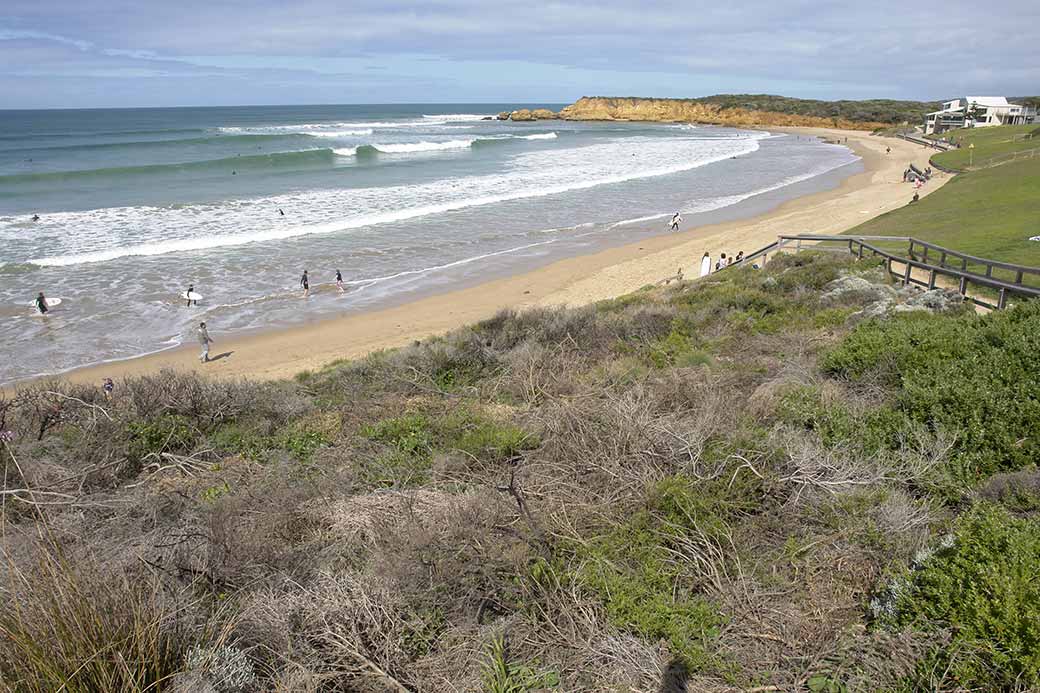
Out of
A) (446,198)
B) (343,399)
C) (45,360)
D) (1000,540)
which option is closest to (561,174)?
(446,198)

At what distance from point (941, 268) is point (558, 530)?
10916 millimetres

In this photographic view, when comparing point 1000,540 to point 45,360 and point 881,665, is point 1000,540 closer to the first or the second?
point 881,665

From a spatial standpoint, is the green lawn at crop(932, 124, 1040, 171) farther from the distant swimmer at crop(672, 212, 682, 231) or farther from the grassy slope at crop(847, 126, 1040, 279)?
the distant swimmer at crop(672, 212, 682, 231)

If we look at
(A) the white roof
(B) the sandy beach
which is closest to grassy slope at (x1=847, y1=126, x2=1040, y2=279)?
(B) the sandy beach

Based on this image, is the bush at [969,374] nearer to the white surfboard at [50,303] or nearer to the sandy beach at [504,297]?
the sandy beach at [504,297]

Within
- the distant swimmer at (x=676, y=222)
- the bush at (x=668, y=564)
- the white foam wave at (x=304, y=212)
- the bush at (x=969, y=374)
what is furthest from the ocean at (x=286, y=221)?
the bush at (x=969, y=374)

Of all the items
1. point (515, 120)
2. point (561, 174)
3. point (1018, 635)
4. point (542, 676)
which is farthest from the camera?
point (515, 120)

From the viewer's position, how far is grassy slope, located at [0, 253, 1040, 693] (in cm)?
340

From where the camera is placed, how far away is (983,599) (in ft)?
11.0

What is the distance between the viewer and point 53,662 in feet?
9.34

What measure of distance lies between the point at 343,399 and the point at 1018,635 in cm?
770

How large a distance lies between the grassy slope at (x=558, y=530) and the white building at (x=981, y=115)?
8756cm

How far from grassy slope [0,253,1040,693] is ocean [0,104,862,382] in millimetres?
11082

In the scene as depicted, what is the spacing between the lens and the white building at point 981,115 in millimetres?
76438
